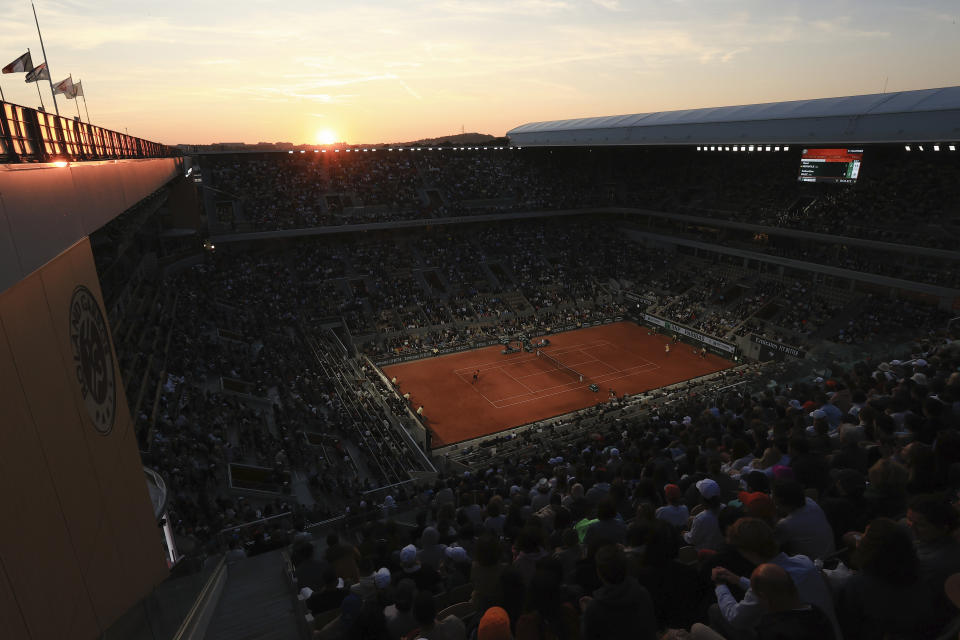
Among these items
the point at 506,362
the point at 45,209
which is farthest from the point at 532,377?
the point at 45,209

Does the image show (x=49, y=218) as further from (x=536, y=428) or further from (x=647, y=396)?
(x=647, y=396)

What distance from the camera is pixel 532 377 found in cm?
3431

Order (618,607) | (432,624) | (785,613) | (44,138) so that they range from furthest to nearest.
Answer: (44,138) → (432,624) → (618,607) → (785,613)

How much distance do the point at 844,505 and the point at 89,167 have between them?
12312 millimetres

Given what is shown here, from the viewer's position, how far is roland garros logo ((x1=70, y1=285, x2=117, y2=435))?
7602 millimetres

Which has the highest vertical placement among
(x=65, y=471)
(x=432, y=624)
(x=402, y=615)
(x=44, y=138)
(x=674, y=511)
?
(x=44, y=138)

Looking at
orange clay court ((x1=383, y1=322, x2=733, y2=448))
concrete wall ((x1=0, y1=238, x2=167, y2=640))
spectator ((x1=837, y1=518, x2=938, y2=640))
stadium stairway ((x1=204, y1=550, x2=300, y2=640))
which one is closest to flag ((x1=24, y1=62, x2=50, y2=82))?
concrete wall ((x1=0, y1=238, x2=167, y2=640))

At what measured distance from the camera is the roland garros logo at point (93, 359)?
7.60m

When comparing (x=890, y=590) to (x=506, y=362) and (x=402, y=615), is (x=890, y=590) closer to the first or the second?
(x=402, y=615)

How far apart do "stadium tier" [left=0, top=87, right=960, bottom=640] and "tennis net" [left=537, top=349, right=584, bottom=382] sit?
33cm

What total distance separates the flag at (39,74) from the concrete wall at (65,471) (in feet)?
25.2

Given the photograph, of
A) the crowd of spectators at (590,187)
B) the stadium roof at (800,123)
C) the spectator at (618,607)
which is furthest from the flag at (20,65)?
the stadium roof at (800,123)

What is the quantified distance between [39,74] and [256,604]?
45.0 feet

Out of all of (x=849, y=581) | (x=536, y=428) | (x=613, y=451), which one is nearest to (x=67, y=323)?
(x=849, y=581)
